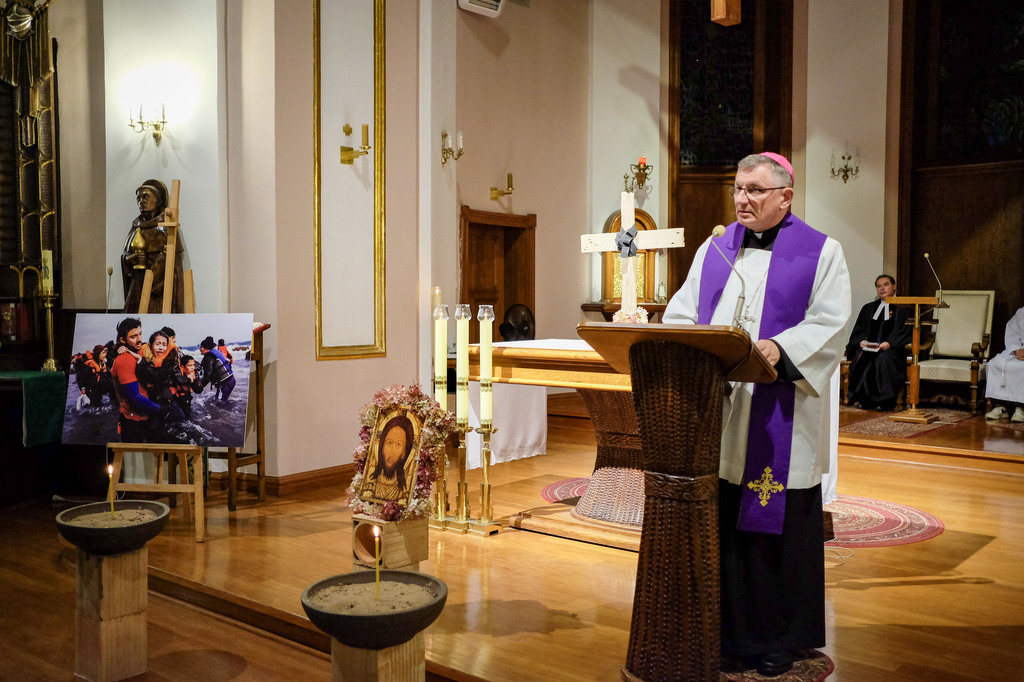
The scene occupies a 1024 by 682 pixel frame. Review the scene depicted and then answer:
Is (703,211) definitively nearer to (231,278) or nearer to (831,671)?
(231,278)

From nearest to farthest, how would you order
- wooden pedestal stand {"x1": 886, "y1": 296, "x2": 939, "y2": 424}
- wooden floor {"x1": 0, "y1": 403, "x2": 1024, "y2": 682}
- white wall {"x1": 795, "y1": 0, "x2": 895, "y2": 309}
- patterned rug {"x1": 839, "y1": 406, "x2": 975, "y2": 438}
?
1. wooden floor {"x1": 0, "y1": 403, "x2": 1024, "y2": 682}
2. patterned rug {"x1": 839, "y1": 406, "x2": 975, "y2": 438}
3. wooden pedestal stand {"x1": 886, "y1": 296, "x2": 939, "y2": 424}
4. white wall {"x1": 795, "y1": 0, "x2": 895, "y2": 309}

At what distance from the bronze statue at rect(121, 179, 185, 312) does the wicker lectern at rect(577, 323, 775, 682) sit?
12.5 ft

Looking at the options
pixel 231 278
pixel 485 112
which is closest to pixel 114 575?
pixel 231 278

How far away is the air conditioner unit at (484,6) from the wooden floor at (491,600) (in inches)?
220

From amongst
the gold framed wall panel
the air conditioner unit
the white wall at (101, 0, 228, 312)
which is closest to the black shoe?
the gold framed wall panel

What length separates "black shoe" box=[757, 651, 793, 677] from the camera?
2527 millimetres

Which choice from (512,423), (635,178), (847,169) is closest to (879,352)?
(847,169)

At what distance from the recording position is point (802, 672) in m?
2.56

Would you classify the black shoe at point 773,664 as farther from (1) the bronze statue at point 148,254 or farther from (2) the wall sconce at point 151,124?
(2) the wall sconce at point 151,124

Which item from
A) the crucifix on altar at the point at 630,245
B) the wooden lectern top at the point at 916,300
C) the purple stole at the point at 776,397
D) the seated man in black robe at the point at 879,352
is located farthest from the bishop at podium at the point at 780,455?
the seated man in black robe at the point at 879,352

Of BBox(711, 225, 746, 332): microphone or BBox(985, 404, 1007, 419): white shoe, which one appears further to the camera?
BBox(985, 404, 1007, 419): white shoe

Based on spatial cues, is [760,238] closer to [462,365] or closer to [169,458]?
[462,365]

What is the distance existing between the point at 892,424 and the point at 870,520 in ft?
11.4

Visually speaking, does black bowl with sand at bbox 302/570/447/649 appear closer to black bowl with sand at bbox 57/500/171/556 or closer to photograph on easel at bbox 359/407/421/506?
photograph on easel at bbox 359/407/421/506
